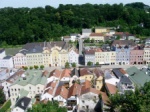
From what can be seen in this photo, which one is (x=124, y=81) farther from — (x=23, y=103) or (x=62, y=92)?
(x=23, y=103)

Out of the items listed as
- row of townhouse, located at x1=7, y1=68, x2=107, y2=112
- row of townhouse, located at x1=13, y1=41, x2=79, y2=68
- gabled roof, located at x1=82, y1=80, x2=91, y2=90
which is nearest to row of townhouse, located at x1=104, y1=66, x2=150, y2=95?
row of townhouse, located at x1=7, y1=68, x2=107, y2=112

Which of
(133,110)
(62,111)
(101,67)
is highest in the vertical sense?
(133,110)

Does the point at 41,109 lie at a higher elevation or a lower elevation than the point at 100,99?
higher

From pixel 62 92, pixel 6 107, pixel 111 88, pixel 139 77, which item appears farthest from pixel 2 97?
pixel 139 77

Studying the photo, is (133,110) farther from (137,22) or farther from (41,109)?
(137,22)

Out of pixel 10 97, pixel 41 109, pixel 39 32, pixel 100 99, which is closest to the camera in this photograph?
pixel 41 109

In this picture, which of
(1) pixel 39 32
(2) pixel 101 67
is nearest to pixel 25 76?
(2) pixel 101 67

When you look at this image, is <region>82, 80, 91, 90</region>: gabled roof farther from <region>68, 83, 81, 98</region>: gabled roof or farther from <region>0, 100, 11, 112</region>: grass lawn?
<region>0, 100, 11, 112</region>: grass lawn

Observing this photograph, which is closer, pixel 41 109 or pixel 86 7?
pixel 41 109
